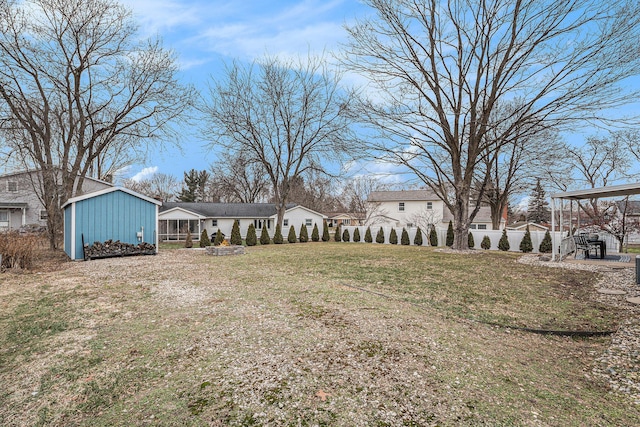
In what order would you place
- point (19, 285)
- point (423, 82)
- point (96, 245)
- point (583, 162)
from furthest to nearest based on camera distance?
point (583, 162)
point (423, 82)
point (96, 245)
point (19, 285)

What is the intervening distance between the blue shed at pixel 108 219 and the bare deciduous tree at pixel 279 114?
8956 millimetres

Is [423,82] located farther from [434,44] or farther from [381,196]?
[381,196]

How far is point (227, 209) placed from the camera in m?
25.8

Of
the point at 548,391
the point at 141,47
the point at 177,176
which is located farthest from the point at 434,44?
the point at 177,176

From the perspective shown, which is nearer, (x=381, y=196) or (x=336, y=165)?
(x=336, y=165)

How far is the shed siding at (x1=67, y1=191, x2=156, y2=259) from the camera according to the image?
36.0 feet

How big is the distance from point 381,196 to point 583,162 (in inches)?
597

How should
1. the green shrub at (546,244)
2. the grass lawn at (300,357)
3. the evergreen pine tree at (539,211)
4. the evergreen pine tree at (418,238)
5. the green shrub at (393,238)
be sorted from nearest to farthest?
the grass lawn at (300,357)
the green shrub at (546,244)
the evergreen pine tree at (418,238)
the green shrub at (393,238)
the evergreen pine tree at (539,211)

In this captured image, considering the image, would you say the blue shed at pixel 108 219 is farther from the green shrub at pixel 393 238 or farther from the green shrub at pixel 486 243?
the green shrub at pixel 486 243

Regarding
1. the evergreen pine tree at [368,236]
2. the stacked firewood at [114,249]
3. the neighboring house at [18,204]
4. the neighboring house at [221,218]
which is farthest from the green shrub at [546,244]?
the neighboring house at [18,204]

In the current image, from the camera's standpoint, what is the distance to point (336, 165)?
2112 cm

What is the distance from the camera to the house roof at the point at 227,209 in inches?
968

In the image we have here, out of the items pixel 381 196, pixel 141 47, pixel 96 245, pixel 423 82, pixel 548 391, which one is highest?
pixel 141 47

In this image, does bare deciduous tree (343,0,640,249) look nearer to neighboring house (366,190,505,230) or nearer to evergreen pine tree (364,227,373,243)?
evergreen pine tree (364,227,373,243)
